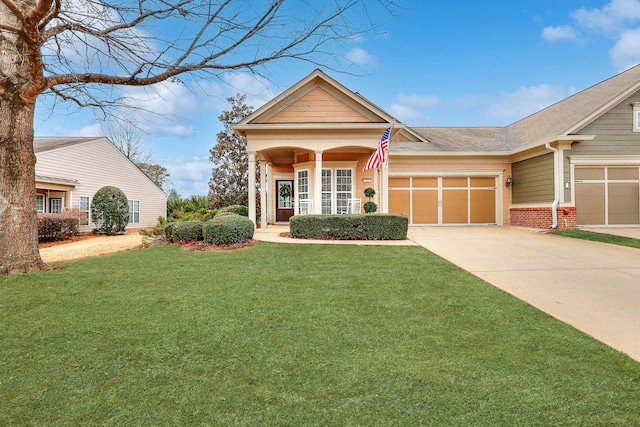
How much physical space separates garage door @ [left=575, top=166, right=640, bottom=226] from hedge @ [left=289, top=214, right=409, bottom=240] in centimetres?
790

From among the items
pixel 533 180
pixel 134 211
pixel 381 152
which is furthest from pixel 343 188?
pixel 134 211

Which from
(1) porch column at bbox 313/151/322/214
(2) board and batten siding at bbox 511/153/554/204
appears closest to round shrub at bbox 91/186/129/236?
(1) porch column at bbox 313/151/322/214

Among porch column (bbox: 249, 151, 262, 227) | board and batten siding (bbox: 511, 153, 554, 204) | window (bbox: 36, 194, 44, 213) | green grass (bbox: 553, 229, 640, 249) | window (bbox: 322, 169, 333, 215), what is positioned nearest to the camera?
green grass (bbox: 553, 229, 640, 249)

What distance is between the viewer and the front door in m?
16.5

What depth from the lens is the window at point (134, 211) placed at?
71.6ft

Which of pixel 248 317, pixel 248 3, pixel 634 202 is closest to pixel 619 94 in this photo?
pixel 634 202

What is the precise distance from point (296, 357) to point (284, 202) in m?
13.8

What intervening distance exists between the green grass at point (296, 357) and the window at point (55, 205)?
49.5 ft

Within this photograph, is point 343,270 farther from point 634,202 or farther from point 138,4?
point 634,202

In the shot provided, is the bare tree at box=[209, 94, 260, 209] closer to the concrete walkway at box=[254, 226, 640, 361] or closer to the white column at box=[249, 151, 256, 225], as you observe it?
the white column at box=[249, 151, 256, 225]

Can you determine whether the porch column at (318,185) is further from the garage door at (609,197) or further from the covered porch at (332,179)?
the garage door at (609,197)

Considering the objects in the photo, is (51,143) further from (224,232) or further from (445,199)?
(445,199)

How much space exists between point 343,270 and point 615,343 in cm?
371

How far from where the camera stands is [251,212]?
11.6m
